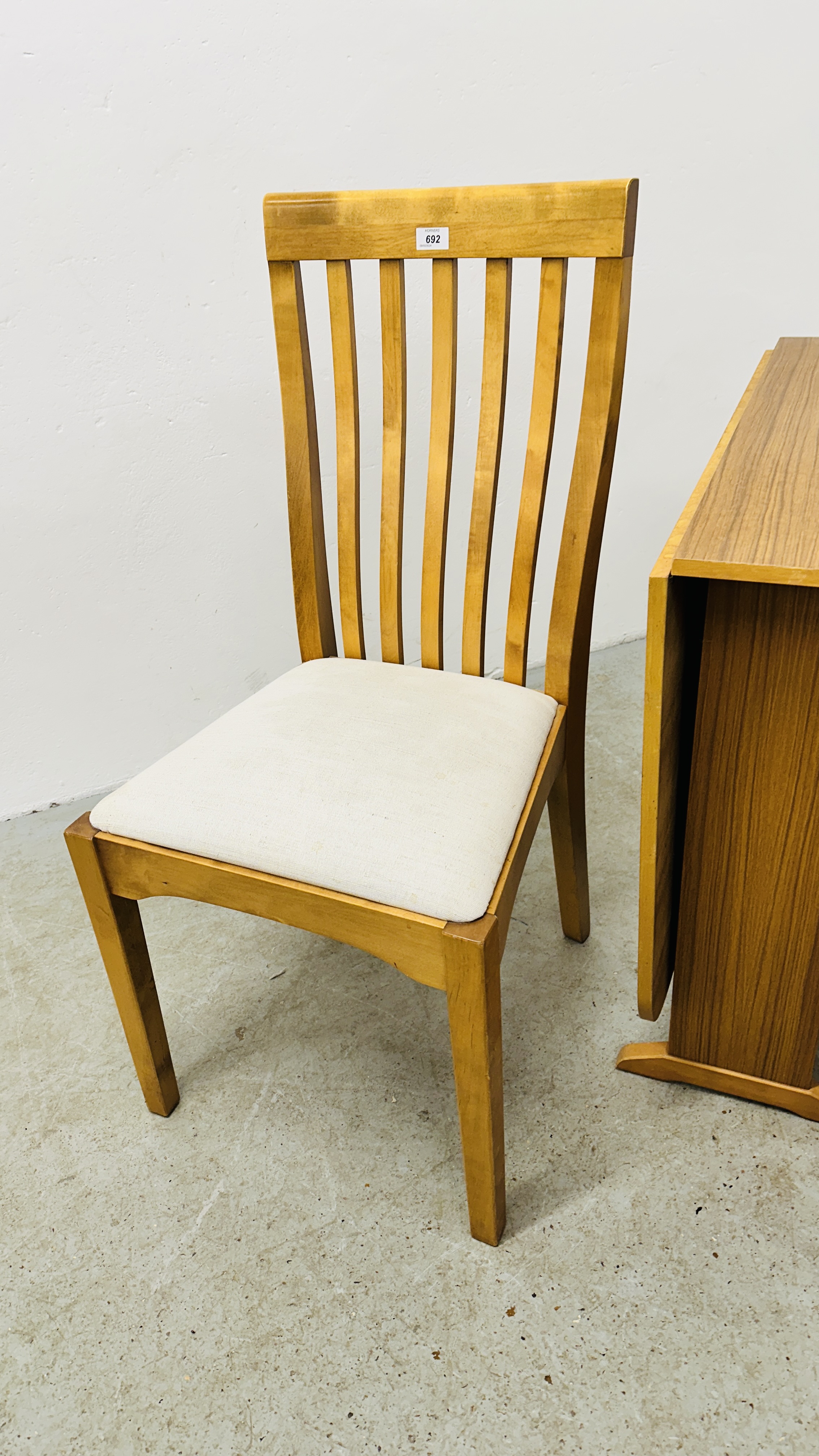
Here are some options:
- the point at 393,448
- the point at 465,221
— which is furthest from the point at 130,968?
the point at 465,221

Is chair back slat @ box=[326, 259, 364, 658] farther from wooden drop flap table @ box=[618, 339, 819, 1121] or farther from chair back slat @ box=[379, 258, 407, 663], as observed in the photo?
wooden drop flap table @ box=[618, 339, 819, 1121]

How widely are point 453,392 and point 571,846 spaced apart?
0.69m

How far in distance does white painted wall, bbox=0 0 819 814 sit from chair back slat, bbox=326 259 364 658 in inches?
23.8

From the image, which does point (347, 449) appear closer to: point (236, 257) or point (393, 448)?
point (393, 448)

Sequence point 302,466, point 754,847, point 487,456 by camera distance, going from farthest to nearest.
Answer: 1. point 302,466
2. point 487,456
3. point 754,847

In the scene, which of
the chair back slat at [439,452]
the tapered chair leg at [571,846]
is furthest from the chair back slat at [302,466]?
the tapered chair leg at [571,846]

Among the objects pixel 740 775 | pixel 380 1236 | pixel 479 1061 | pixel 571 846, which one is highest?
pixel 740 775

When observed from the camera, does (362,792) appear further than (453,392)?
No

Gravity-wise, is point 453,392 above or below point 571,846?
above

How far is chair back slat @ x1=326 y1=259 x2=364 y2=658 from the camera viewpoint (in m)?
1.21

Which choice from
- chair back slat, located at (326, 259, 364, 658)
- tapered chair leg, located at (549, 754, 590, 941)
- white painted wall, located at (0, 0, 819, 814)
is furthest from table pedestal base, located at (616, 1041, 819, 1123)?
white painted wall, located at (0, 0, 819, 814)

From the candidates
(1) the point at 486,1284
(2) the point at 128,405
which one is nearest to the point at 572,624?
(1) the point at 486,1284

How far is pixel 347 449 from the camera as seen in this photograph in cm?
128

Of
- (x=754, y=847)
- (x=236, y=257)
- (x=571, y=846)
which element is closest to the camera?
(x=754, y=847)
